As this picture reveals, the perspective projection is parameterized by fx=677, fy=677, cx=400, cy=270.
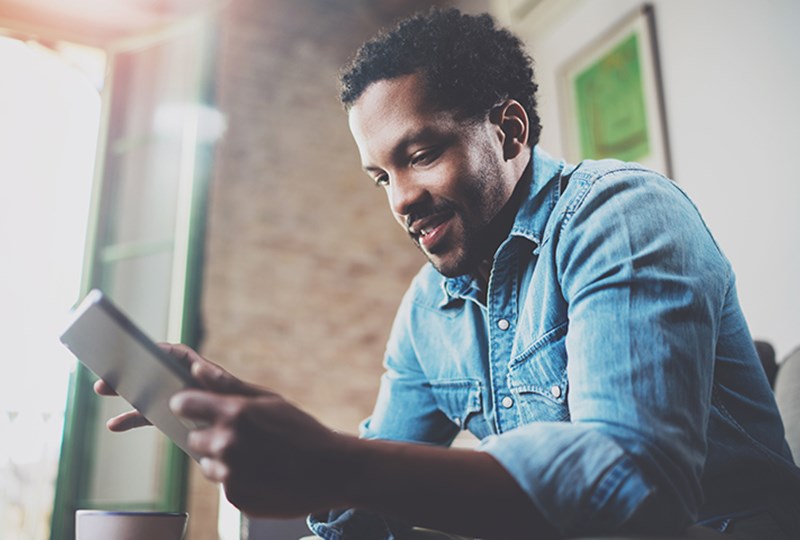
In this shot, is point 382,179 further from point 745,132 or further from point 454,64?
point 745,132

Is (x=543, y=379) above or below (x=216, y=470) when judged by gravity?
above

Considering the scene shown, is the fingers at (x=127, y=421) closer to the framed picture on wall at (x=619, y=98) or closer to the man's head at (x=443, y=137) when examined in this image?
the man's head at (x=443, y=137)

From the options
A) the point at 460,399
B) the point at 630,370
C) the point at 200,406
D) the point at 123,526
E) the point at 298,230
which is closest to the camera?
the point at 200,406

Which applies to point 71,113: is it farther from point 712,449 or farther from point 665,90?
point 712,449

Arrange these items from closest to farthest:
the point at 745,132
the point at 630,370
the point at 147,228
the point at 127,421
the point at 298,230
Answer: the point at 630,370 < the point at 127,421 < the point at 745,132 < the point at 147,228 < the point at 298,230

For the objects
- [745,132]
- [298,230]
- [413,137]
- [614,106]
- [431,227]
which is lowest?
[431,227]

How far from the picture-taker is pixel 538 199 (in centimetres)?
99

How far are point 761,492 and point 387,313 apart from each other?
106 inches

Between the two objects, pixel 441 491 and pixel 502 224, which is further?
pixel 502 224

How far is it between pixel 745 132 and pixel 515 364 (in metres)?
1.43

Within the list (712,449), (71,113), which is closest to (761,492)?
(712,449)

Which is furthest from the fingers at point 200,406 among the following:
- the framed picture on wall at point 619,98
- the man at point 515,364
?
the framed picture on wall at point 619,98

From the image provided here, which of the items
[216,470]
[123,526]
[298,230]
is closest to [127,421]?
[123,526]

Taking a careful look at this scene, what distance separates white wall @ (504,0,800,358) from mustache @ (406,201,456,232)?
1.25 m
